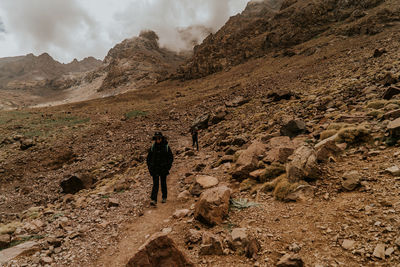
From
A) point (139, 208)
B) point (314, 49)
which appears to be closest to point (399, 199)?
point (139, 208)

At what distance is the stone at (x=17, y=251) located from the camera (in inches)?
165

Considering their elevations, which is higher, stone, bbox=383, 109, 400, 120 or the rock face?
the rock face

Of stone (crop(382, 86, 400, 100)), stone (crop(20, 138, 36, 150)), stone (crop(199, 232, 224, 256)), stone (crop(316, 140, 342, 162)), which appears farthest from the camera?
stone (crop(20, 138, 36, 150))

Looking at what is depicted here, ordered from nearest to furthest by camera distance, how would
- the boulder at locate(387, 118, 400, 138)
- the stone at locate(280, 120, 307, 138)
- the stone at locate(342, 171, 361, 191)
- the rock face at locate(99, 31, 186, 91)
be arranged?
the stone at locate(342, 171, 361, 191), the boulder at locate(387, 118, 400, 138), the stone at locate(280, 120, 307, 138), the rock face at locate(99, 31, 186, 91)

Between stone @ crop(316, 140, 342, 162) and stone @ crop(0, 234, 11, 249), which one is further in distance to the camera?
stone @ crop(316, 140, 342, 162)

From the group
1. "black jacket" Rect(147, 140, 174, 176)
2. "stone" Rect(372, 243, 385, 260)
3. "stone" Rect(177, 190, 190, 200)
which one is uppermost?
"black jacket" Rect(147, 140, 174, 176)

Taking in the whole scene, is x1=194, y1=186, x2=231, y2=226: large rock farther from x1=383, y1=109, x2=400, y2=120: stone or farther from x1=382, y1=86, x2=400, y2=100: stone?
x1=382, y1=86, x2=400, y2=100: stone

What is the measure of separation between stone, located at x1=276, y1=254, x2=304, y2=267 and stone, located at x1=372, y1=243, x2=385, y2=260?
2.84 ft

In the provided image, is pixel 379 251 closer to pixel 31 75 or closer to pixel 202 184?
pixel 202 184

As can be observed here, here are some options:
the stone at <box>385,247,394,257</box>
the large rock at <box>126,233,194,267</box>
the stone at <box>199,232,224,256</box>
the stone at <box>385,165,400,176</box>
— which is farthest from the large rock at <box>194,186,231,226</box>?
the stone at <box>385,165,400,176</box>

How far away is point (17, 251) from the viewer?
4375 mm

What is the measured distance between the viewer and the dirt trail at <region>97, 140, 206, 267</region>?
4184 mm

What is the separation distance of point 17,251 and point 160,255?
337cm

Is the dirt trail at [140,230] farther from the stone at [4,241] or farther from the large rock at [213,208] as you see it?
the stone at [4,241]
